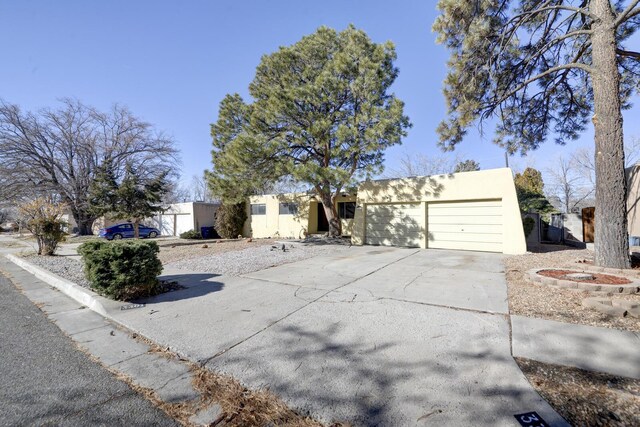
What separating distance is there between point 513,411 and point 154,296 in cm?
538

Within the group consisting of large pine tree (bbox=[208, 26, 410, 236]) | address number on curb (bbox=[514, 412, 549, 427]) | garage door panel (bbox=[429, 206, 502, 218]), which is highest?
large pine tree (bbox=[208, 26, 410, 236])

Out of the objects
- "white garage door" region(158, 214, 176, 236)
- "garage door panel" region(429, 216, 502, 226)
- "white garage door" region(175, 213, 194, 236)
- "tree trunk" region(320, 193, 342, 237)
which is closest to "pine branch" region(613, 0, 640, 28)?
"garage door panel" region(429, 216, 502, 226)

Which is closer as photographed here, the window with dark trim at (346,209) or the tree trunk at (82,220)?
the window with dark trim at (346,209)

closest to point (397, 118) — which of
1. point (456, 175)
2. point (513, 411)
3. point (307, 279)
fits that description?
point (456, 175)

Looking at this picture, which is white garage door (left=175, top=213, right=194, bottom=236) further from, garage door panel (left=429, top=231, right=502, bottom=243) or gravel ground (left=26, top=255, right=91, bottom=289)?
garage door panel (left=429, top=231, right=502, bottom=243)

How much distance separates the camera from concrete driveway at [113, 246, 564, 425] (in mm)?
2049

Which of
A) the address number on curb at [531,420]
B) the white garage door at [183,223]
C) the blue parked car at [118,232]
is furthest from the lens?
the white garage door at [183,223]

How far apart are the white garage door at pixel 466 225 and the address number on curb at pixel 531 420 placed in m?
9.27

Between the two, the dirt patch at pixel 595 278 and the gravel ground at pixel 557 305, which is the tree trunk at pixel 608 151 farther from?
the gravel ground at pixel 557 305

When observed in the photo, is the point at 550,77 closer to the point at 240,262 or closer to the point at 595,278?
the point at 595,278

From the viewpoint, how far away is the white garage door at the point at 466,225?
Result: 984 cm

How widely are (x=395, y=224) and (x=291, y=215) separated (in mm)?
7085

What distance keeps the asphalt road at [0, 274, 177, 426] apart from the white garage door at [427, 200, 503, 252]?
35.2 feet

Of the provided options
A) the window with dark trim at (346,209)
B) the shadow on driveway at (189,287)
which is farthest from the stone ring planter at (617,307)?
the window with dark trim at (346,209)
